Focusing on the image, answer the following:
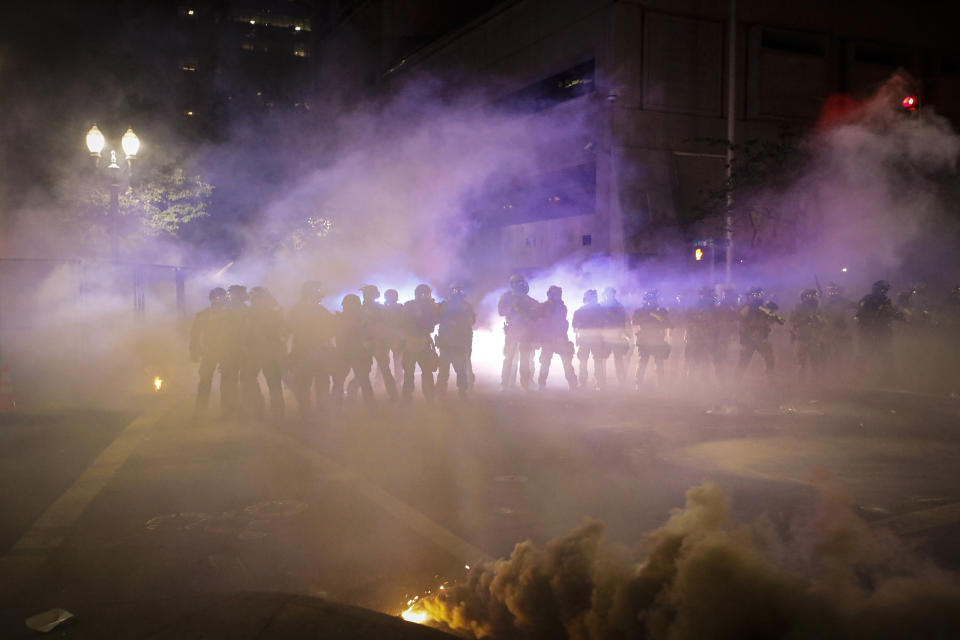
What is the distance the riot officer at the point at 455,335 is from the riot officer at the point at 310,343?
1373 mm

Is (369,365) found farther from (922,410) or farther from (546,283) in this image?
(546,283)

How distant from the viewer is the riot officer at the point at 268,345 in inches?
352

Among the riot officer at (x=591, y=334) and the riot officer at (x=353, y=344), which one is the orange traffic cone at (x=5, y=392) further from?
the riot officer at (x=591, y=334)

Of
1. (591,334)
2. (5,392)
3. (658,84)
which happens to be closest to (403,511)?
(591,334)

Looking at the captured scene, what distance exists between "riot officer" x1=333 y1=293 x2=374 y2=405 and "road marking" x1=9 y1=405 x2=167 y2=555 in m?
2.21

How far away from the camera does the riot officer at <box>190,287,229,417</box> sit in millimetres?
8852

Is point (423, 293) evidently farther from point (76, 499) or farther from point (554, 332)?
point (76, 499)

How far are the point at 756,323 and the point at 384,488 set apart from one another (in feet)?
22.4

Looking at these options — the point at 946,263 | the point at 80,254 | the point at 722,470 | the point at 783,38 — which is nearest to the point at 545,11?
the point at 783,38

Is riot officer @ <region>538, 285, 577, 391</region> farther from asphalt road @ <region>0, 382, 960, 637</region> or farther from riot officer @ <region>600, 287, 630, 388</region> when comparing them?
asphalt road @ <region>0, 382, 960, 637</region>

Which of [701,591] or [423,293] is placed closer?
[701,591]

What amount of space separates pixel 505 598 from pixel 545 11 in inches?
831

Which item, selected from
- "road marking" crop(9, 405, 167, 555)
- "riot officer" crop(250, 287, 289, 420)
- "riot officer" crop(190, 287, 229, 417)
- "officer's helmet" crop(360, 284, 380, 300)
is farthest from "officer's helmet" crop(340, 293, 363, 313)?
"road marking" crop(9, 405, 167, 555)

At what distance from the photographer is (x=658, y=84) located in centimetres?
2017
